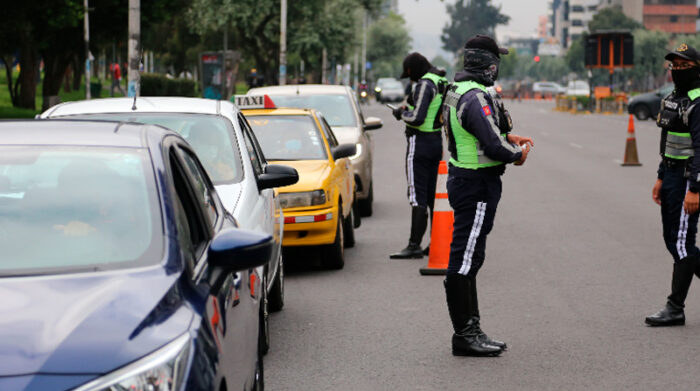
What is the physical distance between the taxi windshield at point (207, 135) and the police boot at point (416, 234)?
3.25 meters

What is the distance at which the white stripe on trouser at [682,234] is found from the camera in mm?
7795

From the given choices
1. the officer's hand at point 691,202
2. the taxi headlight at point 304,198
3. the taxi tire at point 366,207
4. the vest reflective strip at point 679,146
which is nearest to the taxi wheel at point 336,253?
the taxi headlight at point 304,198

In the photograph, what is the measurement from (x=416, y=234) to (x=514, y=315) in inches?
111

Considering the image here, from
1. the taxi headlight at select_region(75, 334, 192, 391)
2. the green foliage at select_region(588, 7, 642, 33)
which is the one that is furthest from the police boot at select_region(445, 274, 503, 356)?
the green foliage at select_region(588, 7, 642, 33)

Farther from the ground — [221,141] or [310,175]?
[221,141]

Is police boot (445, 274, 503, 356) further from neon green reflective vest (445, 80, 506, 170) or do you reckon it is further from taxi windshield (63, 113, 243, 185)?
taxi windshield (63, 113, 243, 185)

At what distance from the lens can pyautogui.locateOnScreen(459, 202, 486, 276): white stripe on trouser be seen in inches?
277

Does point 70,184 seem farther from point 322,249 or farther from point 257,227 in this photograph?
point 322,249

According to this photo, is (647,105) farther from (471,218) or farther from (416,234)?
(471,218)

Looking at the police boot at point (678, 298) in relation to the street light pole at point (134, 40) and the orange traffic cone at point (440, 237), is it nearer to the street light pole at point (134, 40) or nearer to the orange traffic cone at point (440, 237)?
the orange traffic cone at point (440, 237)

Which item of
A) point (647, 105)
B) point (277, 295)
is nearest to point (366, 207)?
point (277, 295)

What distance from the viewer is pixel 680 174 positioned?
782 centimetres

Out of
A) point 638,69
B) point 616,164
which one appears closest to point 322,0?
point 616,164

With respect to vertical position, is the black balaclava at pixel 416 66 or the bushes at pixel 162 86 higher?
the black balaclava at pixel 416 66
